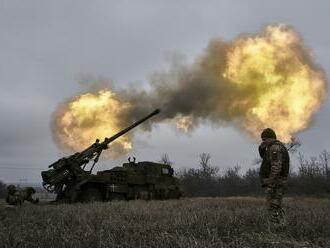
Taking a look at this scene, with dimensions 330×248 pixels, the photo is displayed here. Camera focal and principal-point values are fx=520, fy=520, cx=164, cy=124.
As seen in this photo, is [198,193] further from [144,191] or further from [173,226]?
[173,226]

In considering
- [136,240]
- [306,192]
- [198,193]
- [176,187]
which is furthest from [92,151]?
[198,193]

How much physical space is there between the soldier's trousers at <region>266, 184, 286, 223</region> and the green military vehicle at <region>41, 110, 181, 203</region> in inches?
541

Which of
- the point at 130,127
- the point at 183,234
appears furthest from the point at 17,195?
the point at 183,234

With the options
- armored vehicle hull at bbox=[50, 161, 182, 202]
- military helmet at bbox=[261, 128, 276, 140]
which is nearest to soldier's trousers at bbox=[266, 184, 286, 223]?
military helmet at bbox=[261, 128, 276, 140]

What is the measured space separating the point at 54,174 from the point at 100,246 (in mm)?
17088

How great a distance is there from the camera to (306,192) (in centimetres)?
3747

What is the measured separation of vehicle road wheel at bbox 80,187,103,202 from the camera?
22.8 m

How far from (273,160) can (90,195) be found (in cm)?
1441

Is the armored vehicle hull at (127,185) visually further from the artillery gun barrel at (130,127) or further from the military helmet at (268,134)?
the military helmet at (268,134)

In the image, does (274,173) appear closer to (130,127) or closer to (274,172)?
(274,172)

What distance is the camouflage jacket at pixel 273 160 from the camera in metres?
9.81

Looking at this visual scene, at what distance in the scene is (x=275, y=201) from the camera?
9727 millimetres

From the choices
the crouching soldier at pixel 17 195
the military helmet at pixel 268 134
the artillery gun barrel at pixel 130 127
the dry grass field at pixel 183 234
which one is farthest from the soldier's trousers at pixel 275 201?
the artillery gun barrel at pixel 130 127

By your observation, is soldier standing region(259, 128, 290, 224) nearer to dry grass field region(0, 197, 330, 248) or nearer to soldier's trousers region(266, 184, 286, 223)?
soldier's trousers region(266, 184, 286, 223)
